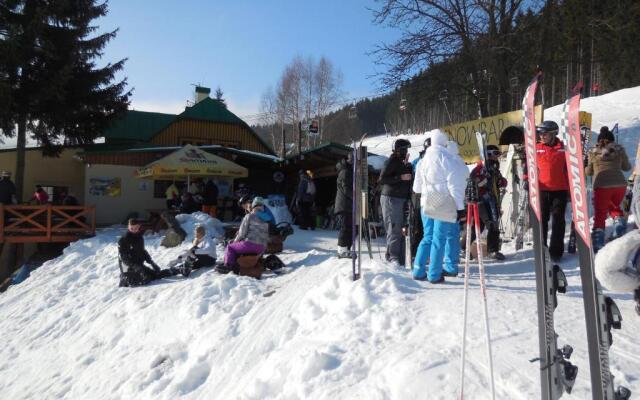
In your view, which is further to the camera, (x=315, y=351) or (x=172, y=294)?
(x=172, y=294)

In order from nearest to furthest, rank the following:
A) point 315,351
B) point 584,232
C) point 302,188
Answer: point 584,232 < point 315,351 < point 302,188

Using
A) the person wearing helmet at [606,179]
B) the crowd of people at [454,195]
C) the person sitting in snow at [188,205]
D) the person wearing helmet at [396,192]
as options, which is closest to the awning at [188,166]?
the person sitting in snow at [188,205]

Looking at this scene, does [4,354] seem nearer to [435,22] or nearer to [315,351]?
[315,351]

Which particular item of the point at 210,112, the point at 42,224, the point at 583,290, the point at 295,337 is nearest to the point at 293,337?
the point at 295,337

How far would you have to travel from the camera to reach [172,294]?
7.21m

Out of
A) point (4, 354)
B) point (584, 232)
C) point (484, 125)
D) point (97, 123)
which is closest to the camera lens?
point (584, 232)

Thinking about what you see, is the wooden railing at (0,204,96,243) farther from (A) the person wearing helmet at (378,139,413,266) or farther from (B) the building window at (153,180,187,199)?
(A) the person wearing helmet at (378,139,413,266)

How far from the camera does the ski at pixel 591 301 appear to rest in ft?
6.33

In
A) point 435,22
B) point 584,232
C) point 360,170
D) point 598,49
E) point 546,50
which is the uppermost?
point 598,49

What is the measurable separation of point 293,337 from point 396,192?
257cm

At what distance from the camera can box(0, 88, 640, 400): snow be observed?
10.5 feet

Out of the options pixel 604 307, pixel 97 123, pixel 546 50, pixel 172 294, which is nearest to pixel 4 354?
pixel 172 294

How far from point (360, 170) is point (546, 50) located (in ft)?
46.1

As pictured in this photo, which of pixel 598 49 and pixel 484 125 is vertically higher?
pixel 598 49
